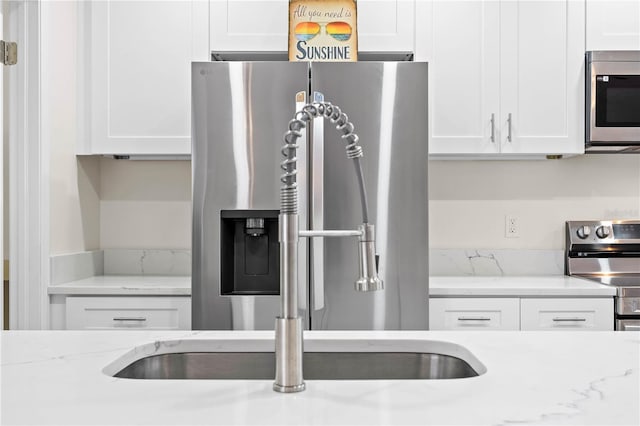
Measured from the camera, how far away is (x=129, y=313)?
8.13 ft

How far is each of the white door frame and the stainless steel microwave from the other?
92.3 inches

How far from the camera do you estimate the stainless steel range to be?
293 cm

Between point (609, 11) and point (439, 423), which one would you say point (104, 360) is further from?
point (609, 11)

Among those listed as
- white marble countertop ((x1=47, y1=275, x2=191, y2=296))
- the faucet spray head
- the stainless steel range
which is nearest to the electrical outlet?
the stainless steel range

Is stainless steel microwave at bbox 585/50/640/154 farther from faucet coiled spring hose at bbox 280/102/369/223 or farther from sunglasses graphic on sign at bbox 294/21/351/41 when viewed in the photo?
faucet coiled spring hose at bbox 280/102/369/223

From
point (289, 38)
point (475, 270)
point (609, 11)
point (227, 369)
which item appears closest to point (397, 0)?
point (289, 38)

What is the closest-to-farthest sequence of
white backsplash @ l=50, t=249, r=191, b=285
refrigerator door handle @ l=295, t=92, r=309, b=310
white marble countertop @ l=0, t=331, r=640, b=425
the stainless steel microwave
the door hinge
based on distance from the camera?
white marble countertop @ l=0, t=331, r=640, b=425 < refrigerator door handle @ l=295, t=92, r=309, b=310 < the door hinge < the stainless steel microwave < white backsplash @ l=50, t=249, r=191, b=285

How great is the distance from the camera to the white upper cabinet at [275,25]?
2.70 m

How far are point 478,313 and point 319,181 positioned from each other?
0.86 metres

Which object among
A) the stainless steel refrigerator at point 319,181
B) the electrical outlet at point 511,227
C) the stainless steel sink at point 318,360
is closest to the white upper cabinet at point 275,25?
the stainless steel refrigerator at point 319,181

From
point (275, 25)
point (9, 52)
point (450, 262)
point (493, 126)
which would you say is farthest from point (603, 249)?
point (9, 52)

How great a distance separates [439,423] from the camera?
0.77 metres

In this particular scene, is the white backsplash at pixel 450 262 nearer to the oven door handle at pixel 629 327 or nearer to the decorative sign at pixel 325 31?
the oven door handle at pixel 629 327

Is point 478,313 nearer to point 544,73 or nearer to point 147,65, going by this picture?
point 544,73
